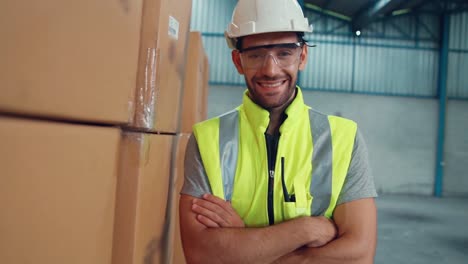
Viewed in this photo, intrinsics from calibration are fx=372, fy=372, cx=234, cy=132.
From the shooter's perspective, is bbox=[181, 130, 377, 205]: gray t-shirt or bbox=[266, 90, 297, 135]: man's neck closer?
bbox=[181, 130, 377, 205]: gray t-shirt

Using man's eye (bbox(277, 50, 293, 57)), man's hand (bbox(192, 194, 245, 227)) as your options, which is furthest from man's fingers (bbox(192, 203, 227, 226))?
man's eye (bbox(277, 50, 293, 57))

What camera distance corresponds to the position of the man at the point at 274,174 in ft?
3.80

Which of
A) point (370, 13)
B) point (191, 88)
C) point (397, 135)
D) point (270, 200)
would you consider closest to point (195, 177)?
point (270, 200)

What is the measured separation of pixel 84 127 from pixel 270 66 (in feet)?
2.36

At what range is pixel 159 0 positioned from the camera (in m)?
0.99

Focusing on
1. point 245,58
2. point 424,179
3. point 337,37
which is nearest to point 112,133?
point 245,58

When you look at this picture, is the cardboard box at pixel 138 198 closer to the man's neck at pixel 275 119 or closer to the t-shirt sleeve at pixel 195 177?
the t-shirt sleeve at pixel 195 177

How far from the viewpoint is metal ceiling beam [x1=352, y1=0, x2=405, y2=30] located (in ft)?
27.5

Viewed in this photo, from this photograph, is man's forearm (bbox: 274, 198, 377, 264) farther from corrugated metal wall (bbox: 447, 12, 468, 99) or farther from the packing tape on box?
corrugated metal wall (bbox: 447, 12, 468, 99)

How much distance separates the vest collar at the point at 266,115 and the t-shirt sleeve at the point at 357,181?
23 cm

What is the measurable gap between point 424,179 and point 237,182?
973 centimetres

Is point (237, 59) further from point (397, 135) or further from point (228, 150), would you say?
point (397, 135)

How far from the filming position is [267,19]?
1.29m

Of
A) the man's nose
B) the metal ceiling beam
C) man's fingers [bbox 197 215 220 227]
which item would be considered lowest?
man's fingers [bbox 197 215 220 227]
